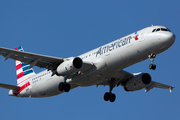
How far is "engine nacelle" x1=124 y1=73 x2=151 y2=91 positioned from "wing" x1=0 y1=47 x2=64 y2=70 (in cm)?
1038

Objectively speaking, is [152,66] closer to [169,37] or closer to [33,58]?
[169,37]

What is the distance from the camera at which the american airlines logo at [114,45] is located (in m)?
36.8

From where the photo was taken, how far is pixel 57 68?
38.7 metres

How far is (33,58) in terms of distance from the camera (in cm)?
3834

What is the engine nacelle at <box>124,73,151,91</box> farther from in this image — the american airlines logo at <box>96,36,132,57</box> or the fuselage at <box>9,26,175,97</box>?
the american airlines logo at <box>96,36,132,57</box>

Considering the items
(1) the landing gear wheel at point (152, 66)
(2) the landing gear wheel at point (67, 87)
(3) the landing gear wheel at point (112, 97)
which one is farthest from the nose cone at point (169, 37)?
(3) the landing gear wheel at point (112, 97)

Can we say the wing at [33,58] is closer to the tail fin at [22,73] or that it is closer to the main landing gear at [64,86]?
the main landing gear at [64,86]

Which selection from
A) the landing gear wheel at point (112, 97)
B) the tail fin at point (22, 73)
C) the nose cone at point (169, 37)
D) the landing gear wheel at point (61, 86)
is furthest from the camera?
the tail fin at point (22, 73)

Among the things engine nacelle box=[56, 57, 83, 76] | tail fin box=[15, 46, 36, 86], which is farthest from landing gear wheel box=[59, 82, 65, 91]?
tail fin box=[15, 46, 36, 86]

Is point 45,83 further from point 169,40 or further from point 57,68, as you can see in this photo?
point 169,40

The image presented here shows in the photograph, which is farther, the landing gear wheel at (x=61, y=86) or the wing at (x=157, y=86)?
the wing at (x=157, y=86)

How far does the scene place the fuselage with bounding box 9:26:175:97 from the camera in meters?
35.2

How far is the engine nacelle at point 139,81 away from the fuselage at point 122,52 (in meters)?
5.63

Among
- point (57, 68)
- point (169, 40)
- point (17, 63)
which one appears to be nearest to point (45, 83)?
point (57, 68)
